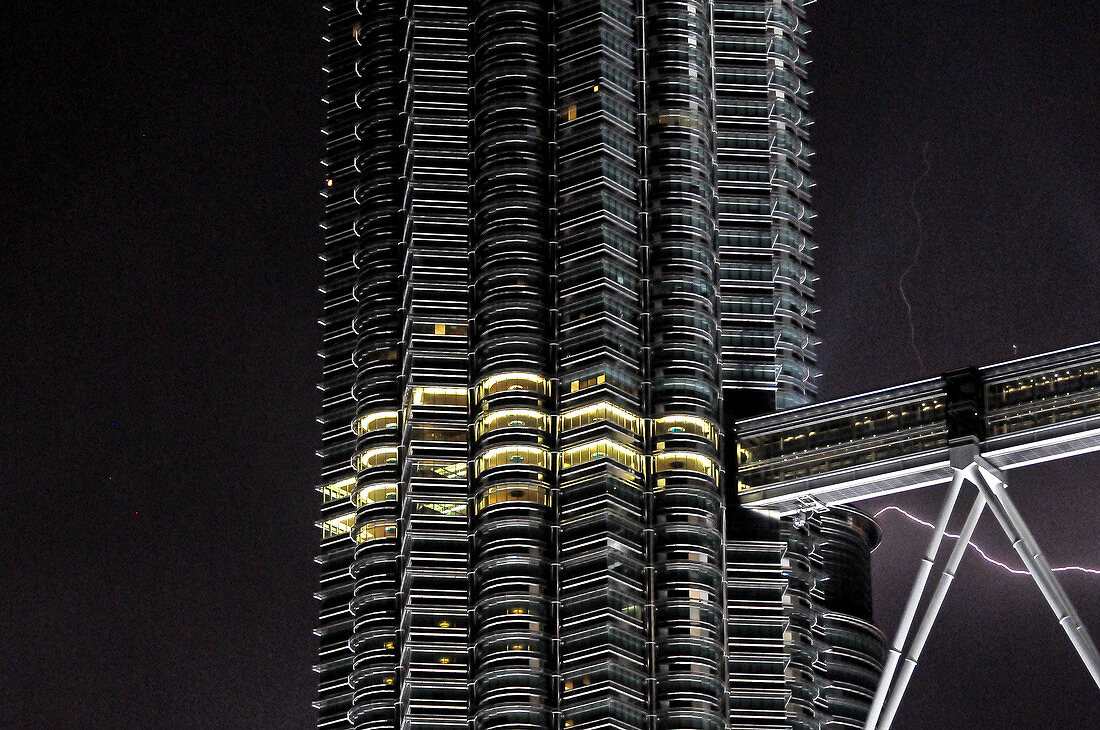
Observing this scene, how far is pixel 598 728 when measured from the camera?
19538 cm

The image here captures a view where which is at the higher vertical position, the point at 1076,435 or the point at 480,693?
the point at 1076,435

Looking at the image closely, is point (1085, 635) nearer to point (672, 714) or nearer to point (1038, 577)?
point (1038, 577)

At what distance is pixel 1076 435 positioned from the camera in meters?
199

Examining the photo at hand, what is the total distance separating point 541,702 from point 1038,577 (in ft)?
127

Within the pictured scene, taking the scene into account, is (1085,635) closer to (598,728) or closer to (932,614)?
(932,614)

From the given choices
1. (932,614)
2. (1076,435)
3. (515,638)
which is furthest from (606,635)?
(1076,435)

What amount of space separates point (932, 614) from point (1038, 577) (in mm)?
8451

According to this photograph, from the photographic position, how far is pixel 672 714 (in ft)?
649

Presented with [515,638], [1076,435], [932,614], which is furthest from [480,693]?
[1076,435]

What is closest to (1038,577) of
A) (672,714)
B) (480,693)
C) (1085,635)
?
(1085,635)

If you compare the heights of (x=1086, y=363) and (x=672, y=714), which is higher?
(x=1086, y=363)

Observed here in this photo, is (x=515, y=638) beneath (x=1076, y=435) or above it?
beneath

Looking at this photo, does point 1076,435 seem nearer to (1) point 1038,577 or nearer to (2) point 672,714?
(1) point 1038,577

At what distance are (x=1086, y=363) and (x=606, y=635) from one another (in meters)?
41.7
